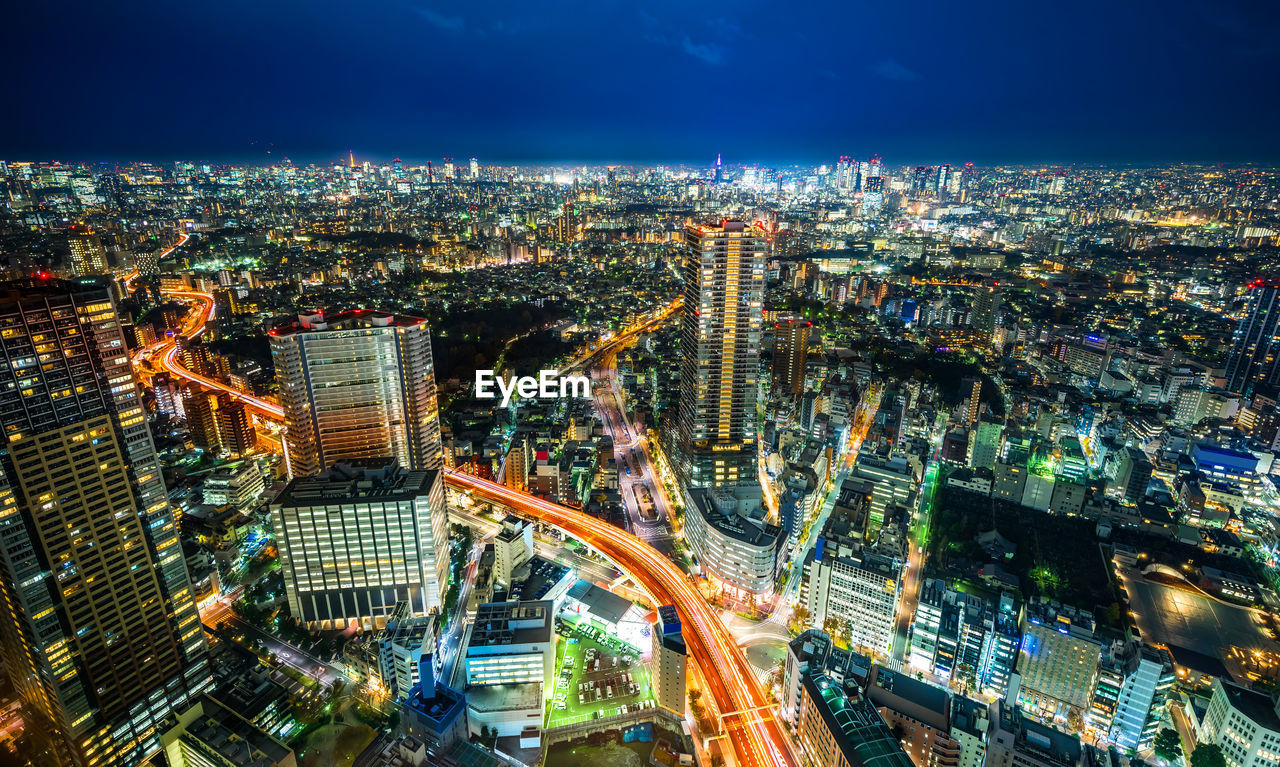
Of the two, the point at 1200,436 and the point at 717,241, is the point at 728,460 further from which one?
the point at 1200,436

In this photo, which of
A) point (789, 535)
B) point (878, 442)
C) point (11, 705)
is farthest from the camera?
point (878, 442)

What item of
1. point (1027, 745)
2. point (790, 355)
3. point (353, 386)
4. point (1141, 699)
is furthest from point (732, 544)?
point (790, 355)

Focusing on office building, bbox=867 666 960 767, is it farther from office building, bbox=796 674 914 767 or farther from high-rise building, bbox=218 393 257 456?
high-rise building, bbox=218 393 257 456

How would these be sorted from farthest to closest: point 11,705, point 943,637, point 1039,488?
1. point 1039,488
2. point 943,637
3. point 11,705

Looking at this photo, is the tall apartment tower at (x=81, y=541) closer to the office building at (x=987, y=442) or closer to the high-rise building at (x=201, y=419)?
the high-rise building at (x=201, y=419)

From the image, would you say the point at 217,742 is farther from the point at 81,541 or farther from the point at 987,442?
the point at 987,442

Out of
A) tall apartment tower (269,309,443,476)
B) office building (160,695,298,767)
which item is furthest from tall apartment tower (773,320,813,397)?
office building (160,695,298,767)

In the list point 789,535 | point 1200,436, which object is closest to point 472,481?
point 789,535

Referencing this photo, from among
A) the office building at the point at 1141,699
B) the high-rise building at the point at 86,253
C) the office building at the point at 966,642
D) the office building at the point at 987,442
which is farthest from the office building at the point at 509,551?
the high-rise building at the point at 86,253
